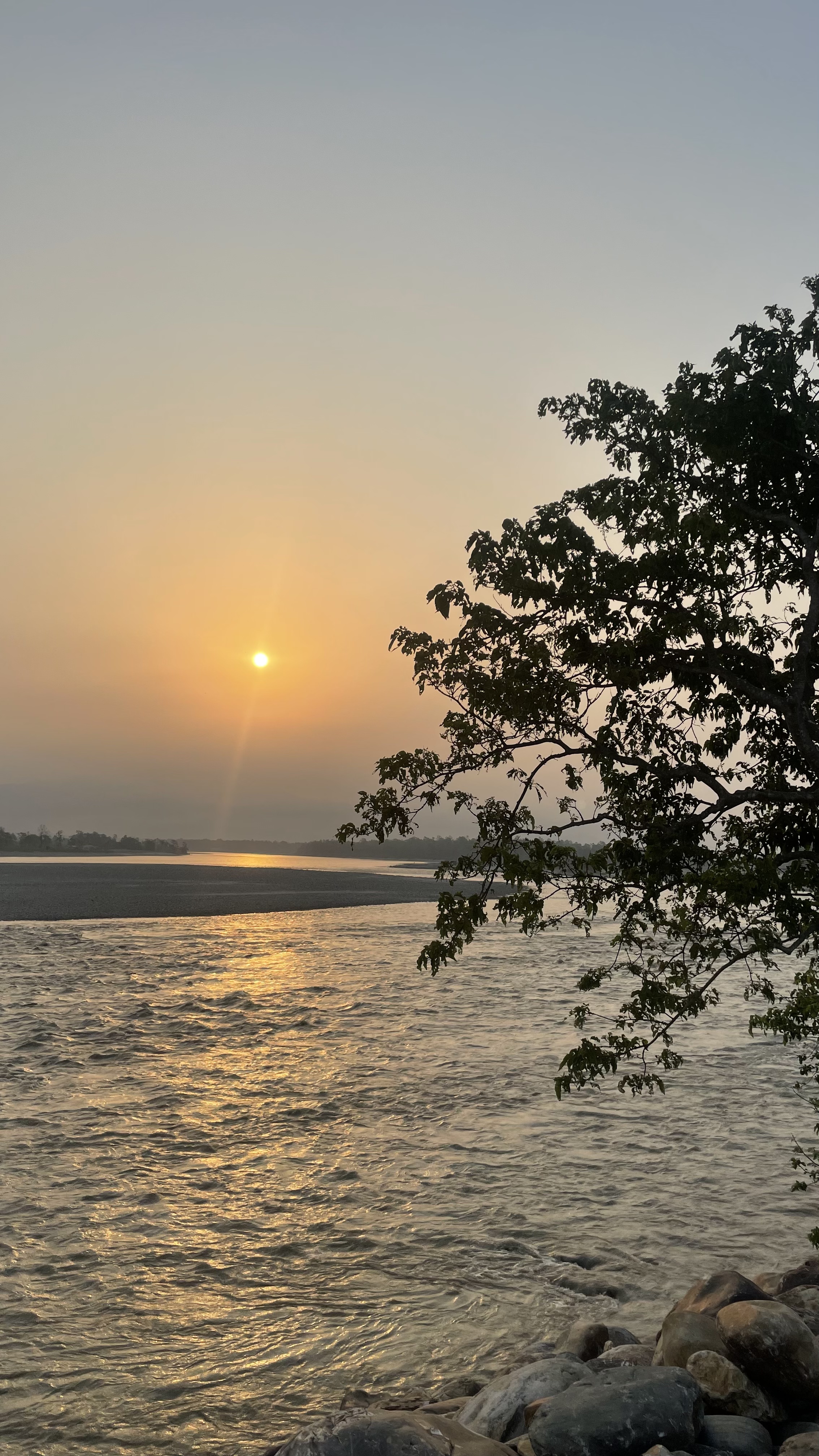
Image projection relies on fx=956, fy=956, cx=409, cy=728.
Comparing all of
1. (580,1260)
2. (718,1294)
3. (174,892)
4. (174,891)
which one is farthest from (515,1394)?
(174,891)

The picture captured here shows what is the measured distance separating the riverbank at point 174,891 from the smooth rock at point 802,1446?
166 feet

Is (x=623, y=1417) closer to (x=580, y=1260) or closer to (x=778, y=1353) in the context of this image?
(x=778, y=1353)

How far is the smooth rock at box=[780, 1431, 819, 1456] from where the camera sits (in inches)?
240

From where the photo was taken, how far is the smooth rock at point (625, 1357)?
25.2 feet

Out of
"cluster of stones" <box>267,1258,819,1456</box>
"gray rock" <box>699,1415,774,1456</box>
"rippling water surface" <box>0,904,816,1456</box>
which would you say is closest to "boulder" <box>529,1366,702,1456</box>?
"cluster of stones" <box>267,1258,819,1456</box>

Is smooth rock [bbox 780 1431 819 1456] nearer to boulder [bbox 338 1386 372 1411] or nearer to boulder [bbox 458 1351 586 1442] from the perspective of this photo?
boulder [bbox 458 1351 586 1442]

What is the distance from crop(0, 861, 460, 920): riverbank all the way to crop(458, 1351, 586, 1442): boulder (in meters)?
48.9

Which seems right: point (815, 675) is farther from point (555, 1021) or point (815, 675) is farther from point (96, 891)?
point (96, 891)

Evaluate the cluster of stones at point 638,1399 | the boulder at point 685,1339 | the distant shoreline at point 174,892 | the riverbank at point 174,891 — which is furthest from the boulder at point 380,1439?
the riverbank at point 174,891

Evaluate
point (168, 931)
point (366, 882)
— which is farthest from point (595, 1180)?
point (366, 882)

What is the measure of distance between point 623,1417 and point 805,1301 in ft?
11.6

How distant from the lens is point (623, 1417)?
6102mm

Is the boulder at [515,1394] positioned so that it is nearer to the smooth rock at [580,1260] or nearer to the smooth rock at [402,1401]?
the smooth rock at [402,1401]

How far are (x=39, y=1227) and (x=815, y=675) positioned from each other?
11.0 metres
